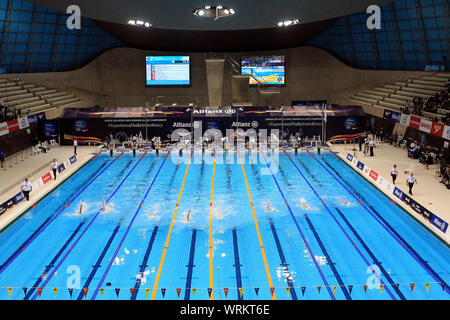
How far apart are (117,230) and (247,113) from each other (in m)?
17.1

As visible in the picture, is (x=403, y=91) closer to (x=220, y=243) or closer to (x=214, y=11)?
(x=214, y=11)

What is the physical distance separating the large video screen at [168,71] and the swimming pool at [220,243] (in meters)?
19.8

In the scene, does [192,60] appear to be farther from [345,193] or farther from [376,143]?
[345,193]

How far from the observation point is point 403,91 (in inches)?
1356

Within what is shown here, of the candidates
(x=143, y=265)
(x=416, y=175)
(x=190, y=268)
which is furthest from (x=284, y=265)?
(x=416, y=175)

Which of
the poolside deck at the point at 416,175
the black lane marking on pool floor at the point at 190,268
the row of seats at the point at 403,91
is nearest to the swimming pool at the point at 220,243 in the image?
the black lane marking on pool floor at the point at 190,268

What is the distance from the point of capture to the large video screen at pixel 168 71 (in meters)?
40.8

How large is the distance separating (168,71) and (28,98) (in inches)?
505

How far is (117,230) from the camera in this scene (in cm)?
1559

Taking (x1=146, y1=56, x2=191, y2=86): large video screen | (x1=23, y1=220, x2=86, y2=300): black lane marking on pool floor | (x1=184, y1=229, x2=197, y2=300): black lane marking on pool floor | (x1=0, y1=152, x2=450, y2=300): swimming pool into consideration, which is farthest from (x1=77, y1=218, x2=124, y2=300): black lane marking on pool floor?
(x1=146, y1=56, x2=191, y2=86): large video screen

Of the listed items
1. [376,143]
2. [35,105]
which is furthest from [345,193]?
[35,105]

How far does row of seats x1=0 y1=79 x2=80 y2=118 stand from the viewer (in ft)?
96.8

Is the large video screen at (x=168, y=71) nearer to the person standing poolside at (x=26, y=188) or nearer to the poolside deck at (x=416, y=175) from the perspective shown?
the poolside deck at (x=416, y=175)

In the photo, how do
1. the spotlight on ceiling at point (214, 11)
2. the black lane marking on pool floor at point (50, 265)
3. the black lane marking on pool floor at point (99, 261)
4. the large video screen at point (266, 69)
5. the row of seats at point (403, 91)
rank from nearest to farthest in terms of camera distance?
the black lane marking on pool floor at point (50, 265) < the black lane marking on pool floor at point (99, 261) < the spotlight on ceiling at point (214, 11) < the row of seats at point (403, 91) < the large video screen at point (266, 69)
